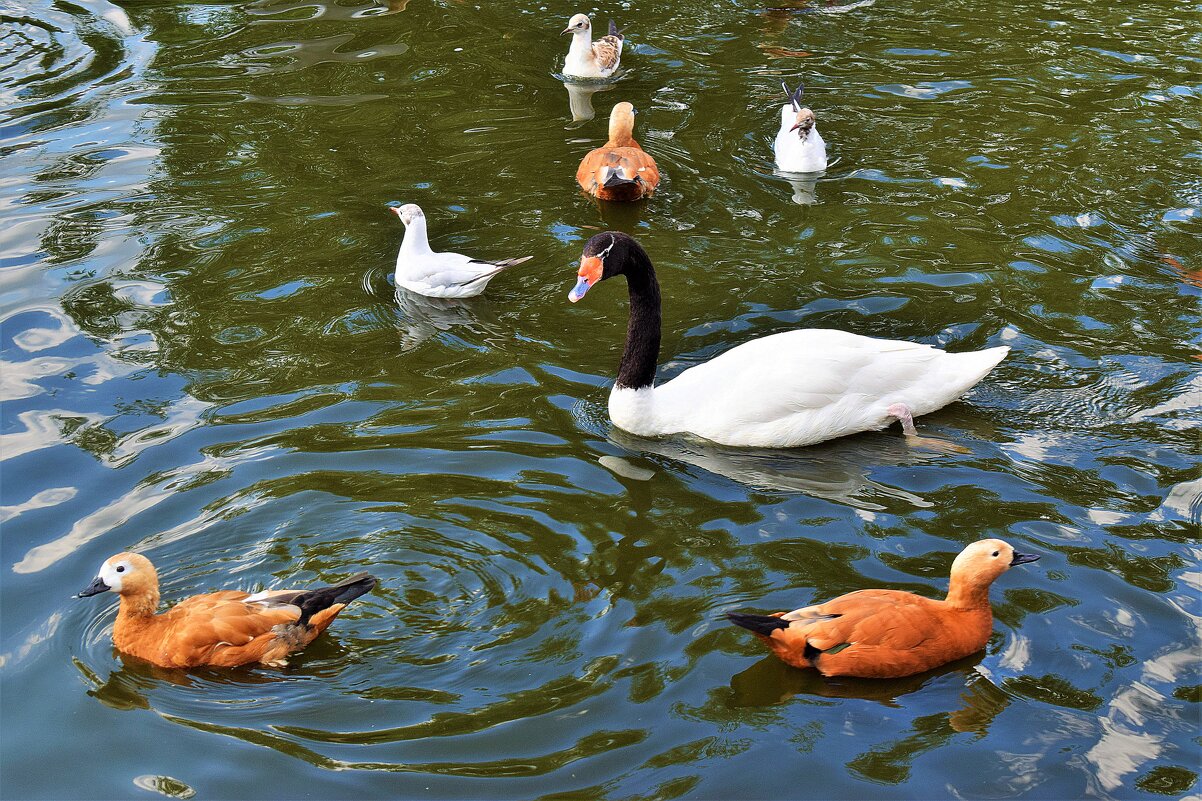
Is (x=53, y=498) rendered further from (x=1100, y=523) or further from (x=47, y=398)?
(x=1100, y=523)

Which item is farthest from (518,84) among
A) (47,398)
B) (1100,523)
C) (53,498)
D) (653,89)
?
(1100,523)

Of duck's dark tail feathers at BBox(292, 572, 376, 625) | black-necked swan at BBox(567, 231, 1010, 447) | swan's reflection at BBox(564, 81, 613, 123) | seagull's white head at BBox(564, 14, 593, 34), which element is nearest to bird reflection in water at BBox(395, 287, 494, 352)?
black-necked swan at BBox(567, 231, 1010, 447)

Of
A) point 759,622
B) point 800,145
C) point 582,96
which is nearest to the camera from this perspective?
point 759,622

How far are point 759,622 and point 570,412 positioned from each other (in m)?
2.81

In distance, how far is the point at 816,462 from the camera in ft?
23.8

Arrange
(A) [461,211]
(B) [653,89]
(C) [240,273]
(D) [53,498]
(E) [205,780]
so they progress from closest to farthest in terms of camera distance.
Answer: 1. (E) [205,780]
2. (D) [53,498]
3. (C) [240,273]
4. (A) [461,211]
5. (B) [653,89]

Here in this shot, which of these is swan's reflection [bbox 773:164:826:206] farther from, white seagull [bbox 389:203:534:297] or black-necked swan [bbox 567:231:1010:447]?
black-necked swan [bbox 567:231:1010:447]

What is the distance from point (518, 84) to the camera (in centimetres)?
1335

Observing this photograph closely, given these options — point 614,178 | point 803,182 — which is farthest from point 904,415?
point 803,182

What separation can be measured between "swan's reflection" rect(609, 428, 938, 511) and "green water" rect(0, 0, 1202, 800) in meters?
0.03

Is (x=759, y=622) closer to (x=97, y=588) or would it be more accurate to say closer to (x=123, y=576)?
(x=123, y=576)

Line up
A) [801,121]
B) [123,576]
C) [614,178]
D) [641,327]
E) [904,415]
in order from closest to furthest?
[123,576], [904,415], [641,327], [614,178], [801,121]

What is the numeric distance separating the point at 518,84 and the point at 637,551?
824 cm

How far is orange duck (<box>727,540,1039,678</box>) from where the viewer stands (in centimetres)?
530
